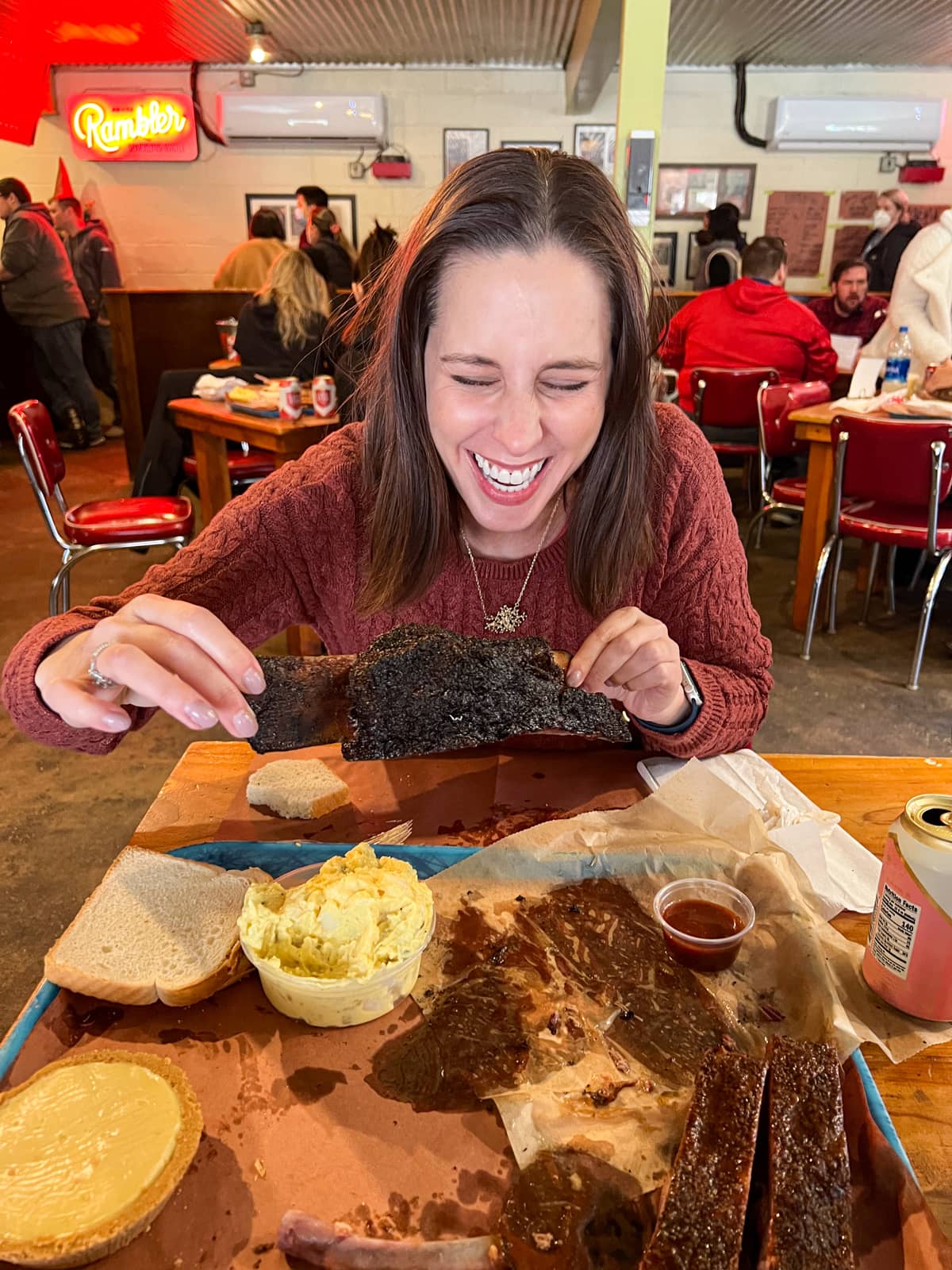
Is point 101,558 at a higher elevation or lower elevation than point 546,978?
lower

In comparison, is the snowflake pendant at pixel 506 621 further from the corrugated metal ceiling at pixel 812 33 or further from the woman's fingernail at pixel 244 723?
the corrugated metal ceiling at pixel 812 33

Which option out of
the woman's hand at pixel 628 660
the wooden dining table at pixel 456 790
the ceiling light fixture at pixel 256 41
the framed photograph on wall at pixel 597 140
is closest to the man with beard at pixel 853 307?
the framed photograph on wall at pixel 597 140

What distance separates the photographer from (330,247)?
7609 mm

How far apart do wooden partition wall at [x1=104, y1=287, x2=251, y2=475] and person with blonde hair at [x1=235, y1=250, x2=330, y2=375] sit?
227cm

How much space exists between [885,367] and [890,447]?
5.30 feet

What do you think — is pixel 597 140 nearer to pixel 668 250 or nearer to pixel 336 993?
pixel 668 250

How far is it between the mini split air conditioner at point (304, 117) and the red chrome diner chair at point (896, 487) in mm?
6895

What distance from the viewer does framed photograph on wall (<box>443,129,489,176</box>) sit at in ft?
29.3

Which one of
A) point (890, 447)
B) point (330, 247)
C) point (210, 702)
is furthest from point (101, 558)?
point (210, 702)

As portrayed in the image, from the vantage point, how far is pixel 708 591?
1681 mm

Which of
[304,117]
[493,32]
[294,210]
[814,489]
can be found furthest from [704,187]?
[814,489]

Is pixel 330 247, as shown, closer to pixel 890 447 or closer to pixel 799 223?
pixel 799 223

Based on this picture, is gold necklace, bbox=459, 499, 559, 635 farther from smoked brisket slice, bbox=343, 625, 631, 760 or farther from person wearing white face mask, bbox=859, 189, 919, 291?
person wearing white face mask, bbox=859, 189, 919, 291

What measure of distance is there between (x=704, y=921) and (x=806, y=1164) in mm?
324
